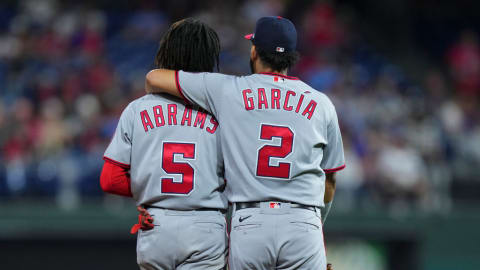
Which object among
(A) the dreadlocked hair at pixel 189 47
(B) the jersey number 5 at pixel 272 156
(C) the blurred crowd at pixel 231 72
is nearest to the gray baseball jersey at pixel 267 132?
(B) the jersey number 5 at pixel 272 156

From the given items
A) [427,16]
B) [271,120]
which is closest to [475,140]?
[427,16]

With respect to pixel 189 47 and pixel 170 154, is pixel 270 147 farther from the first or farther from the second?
pixel 189 47

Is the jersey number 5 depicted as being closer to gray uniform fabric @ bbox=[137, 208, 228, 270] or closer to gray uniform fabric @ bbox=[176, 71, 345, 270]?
gray uniform fabric @ bbox=[176, 71, 345, 270]

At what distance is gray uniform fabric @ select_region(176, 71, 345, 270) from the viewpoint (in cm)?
371

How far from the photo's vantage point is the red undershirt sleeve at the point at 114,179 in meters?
3.94

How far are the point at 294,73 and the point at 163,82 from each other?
7515 millimetres

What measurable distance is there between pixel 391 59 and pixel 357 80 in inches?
103

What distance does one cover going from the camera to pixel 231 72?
11.0m

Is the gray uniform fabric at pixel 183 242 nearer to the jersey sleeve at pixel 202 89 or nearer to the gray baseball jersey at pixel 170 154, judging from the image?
the gray baseball jersey at pixel 170 154

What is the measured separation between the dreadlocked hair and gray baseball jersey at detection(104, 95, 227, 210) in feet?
0.66

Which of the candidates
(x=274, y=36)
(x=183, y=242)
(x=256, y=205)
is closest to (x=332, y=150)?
(x=256, y=205)

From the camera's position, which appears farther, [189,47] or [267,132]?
[189,47]

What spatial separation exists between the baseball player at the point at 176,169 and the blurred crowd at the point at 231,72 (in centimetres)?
481

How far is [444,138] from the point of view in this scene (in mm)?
10977
